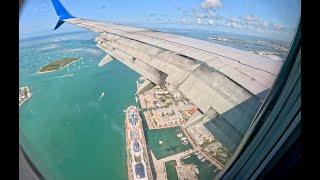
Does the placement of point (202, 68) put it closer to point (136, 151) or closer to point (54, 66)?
point (136, 151)

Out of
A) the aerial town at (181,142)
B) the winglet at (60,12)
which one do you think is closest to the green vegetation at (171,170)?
the aerial town at (181,142)

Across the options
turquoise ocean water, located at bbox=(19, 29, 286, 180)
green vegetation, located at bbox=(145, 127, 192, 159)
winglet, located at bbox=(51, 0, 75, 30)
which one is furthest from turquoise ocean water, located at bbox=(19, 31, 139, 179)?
winglet, located at bbox=(51, 0, 75, 30)

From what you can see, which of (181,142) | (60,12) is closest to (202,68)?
(181,142)

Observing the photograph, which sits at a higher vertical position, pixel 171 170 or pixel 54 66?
pixel 54 66

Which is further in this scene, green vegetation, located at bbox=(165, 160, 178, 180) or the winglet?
the winglet

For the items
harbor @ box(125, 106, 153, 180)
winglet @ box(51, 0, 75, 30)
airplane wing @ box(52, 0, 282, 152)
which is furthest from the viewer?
winglet @ box(51, 0, 75, 30)

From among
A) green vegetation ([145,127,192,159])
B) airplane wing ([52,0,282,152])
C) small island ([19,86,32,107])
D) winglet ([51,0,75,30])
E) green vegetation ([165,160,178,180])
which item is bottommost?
green vegetation ([165,160,178,180])

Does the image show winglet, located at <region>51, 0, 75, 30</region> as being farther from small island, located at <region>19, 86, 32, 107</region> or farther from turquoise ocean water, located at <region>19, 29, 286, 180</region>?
small island, located at <region>19, 86, 32, 107</region>
